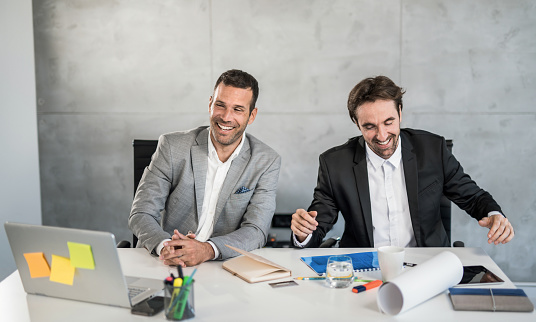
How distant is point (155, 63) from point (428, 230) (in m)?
2.17

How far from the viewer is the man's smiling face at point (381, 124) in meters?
2.44

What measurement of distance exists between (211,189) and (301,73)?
55.1 inches

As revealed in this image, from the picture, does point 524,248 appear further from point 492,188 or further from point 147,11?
point 147,11

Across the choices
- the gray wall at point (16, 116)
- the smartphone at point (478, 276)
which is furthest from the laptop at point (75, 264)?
the gray wall at point (16, 116)

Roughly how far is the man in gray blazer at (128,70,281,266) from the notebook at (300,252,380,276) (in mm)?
394

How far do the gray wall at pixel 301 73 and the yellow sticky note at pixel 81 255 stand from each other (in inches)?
89.8

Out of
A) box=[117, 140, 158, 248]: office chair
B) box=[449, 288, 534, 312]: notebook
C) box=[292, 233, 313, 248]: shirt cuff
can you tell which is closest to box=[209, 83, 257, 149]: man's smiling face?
box=[117, 140, 158, 248]: office chair

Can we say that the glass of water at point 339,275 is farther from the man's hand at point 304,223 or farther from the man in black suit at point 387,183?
the man in black suit at point 387,183

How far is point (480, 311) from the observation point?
1.51 metres

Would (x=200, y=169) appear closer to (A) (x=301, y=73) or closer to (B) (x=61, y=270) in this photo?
(B) (x=61, y=270)

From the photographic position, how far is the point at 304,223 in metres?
2.13

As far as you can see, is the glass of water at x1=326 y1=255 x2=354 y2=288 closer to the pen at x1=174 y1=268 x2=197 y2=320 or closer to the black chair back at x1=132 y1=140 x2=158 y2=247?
the pen at x1=174 y1=268 x2=197 y2=320

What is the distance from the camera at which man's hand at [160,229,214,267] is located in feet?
6.39

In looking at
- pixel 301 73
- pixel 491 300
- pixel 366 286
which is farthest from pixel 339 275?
pixel 301 73
